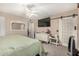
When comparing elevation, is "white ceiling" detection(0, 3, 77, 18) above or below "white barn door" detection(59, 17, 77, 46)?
above

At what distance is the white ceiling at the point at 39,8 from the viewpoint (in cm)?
205

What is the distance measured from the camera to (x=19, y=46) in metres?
2.04

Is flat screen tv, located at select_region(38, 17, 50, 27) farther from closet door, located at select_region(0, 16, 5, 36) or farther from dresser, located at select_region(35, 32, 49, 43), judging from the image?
closet door, located at select_region(0, 16, 5, 36)

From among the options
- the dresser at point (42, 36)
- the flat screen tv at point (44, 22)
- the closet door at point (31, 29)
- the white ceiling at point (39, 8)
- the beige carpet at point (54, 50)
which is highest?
the white ceiling at point (39, 8)

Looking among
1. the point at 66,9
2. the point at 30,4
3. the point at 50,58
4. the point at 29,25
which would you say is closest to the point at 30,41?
the point at 29,25

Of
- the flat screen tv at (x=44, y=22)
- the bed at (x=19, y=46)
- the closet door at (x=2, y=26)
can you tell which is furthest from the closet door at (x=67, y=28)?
the closet door at (x=2, y=26)

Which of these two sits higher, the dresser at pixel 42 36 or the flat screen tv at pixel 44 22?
the flat screen tv at pixel 44 22

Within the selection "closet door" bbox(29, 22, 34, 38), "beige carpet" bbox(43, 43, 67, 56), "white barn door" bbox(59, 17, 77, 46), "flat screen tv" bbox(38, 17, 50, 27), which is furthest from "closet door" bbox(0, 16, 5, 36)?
"white barn door" bbox(59, 17, 77, 46)

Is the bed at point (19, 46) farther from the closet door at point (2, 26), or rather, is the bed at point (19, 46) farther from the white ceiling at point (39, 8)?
the white ceiling at point (39, 8)

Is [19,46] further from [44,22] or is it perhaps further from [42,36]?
[44,22]

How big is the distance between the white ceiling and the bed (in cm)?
38

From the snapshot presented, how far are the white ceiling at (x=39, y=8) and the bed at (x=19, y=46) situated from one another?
38 centimetres

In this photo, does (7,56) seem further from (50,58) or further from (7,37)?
(50,58)

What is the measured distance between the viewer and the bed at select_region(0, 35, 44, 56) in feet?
6.56
